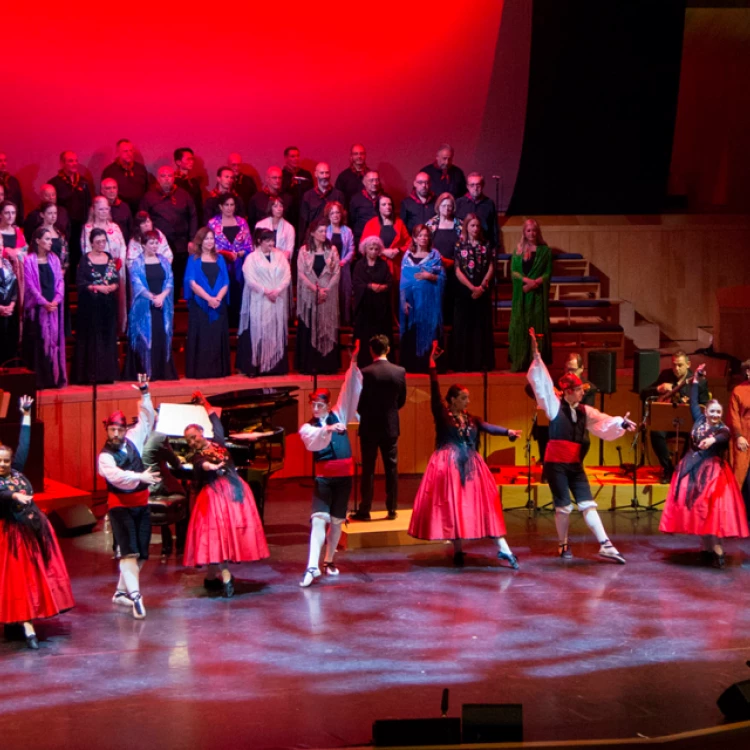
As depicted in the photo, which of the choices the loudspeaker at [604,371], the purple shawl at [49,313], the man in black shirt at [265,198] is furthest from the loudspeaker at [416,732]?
the man in black shirt at [265,198]

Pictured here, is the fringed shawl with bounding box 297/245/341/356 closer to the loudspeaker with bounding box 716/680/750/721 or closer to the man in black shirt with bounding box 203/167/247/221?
the man in black shirt with bounding box 203/167/247/221

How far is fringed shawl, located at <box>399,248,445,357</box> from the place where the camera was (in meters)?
10.6

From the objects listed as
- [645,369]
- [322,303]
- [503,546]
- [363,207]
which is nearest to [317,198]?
[363,207]

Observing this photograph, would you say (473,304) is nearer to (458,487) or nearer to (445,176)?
(445,176)

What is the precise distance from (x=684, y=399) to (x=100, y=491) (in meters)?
4.31

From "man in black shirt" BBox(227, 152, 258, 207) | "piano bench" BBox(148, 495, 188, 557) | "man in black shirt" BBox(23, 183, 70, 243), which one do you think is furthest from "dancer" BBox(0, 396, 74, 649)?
"man in black shirt" BBox(227, 152, 258, 207)

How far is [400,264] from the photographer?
36.6 feet

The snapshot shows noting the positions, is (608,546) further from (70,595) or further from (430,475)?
(70,595)

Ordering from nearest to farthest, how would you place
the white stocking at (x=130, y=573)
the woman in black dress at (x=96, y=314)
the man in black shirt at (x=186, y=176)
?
1. the white stocking at (x=130, y=573)
2. the woman in black dress at (x=96, y=314)
3. the man in black shirt at (x=186, y=176)

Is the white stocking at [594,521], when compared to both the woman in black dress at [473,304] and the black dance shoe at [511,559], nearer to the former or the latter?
the black dance shoe at [511,559]

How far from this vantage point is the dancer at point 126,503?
280 inches

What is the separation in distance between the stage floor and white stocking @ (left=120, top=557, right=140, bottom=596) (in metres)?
0.16

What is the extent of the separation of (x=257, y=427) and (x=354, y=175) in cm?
358

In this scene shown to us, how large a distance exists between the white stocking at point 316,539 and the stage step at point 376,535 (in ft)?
2.45
